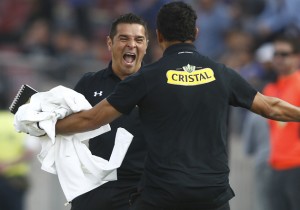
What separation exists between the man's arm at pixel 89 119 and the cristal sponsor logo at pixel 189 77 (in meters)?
0.42

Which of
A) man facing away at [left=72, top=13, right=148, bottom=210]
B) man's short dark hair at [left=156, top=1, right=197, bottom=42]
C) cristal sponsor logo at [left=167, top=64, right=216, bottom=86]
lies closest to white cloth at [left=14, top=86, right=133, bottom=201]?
man facing away at [left=72, top=13, right=148, bottom=210]

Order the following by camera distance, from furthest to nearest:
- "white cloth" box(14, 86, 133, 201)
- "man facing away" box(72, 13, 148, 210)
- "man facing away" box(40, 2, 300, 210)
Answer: "man facing away" box(72, 13, 148, 210)
"white cloth" box(14, 86, 133, 201)
"man facing away" box(40, 2, 300, 210)

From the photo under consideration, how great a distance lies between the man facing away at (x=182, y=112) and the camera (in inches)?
229

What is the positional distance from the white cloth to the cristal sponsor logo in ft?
2.27

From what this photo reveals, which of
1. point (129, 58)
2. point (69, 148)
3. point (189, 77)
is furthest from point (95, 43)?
point (189, 77)

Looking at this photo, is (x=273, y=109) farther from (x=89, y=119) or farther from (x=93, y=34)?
(x=93, y=34)

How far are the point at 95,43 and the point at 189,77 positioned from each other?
904 centimetres

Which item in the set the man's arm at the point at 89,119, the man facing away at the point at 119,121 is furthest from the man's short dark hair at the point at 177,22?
the man facing away at the point at 119,121

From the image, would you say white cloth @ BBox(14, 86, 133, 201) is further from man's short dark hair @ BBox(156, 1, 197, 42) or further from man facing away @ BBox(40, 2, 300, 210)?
man's short dark hair @ BBox(156, 1, 197, 42)

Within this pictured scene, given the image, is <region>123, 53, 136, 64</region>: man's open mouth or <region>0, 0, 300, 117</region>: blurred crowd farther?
<region>0, 0, 300, 117</region>: blurred crowd

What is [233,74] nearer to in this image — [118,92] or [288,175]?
[118,92]

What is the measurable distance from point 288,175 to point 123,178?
3187 mm

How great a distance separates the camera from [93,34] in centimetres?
1504

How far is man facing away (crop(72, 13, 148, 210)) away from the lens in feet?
22.7
